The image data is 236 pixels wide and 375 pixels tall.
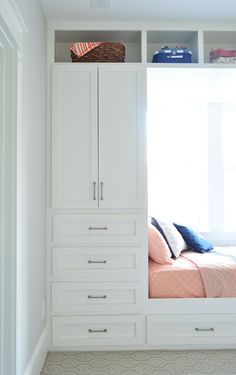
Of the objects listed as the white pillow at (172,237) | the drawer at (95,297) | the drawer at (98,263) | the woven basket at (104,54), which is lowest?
the drawer at (95,297)

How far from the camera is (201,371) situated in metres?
2.37

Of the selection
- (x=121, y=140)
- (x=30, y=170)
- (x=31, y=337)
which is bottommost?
(x=31, y=337)

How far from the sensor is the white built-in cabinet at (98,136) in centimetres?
273

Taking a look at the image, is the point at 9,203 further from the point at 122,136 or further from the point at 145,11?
the point at 145,11

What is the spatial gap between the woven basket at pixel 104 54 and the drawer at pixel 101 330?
209 centimetres

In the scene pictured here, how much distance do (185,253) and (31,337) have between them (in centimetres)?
160

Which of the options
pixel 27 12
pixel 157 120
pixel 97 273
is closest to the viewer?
pixel 27 12

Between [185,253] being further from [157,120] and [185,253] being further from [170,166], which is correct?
[157,120]

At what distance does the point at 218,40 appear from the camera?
123 inches

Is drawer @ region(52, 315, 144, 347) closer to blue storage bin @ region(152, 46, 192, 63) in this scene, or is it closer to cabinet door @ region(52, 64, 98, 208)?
cabinet door @ region(52, 64, 98, 208)

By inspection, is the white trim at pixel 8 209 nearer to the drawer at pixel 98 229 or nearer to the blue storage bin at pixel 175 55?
the drawer at pixel 98 229

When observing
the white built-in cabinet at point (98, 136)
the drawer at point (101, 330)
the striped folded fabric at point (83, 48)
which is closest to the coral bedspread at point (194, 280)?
the drawer at point (101, 330)

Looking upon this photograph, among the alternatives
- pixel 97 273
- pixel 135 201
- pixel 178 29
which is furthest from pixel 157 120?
pixel 97 273

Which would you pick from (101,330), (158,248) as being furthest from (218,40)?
(101,330)
